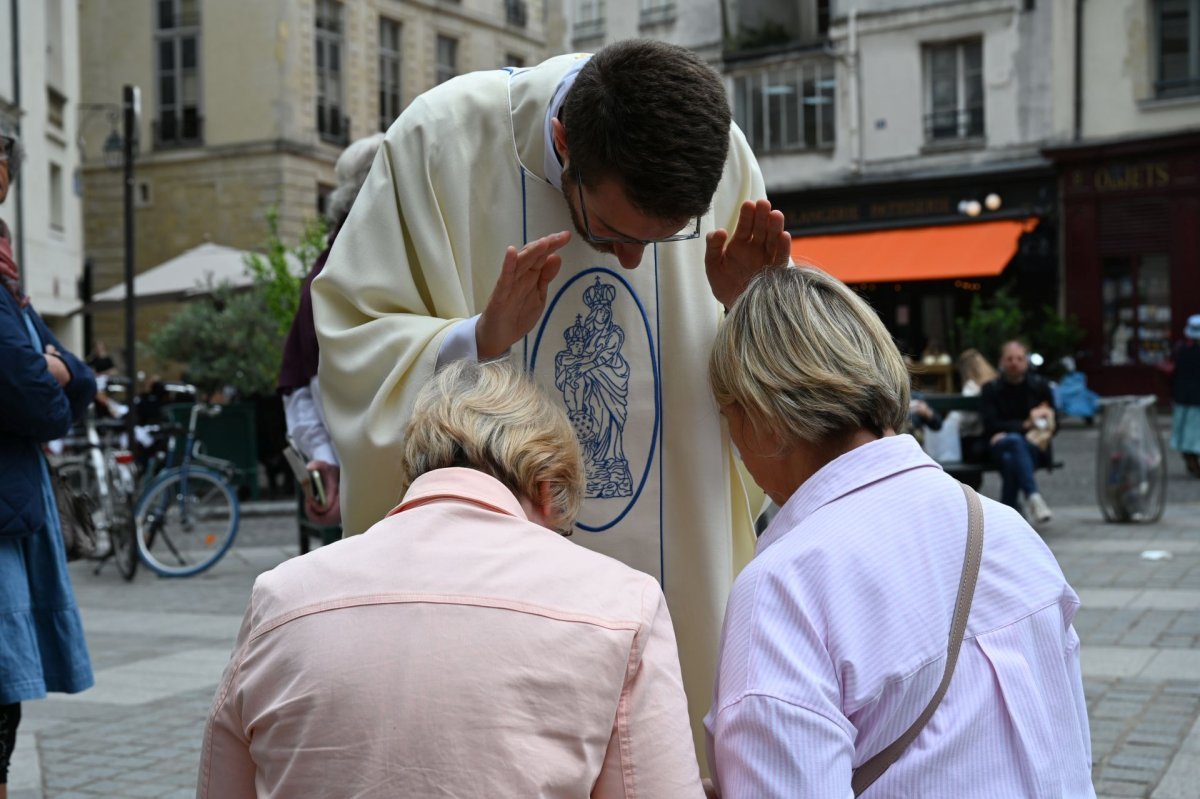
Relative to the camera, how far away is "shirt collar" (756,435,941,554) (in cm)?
175

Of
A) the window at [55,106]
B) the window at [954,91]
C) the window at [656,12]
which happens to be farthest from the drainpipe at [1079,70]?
the window at [55,106]

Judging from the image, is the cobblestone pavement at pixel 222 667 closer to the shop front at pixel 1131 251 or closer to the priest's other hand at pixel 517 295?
the priest's other hand at pixel 517 295

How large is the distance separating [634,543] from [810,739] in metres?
0.95

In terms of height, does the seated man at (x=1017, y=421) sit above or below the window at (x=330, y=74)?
below

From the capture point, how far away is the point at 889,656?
1599 millimetres

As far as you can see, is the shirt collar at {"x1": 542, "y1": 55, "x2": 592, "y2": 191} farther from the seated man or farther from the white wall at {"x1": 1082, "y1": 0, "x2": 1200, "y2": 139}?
the white wall at {"x1": 1082, "y1": 0, "x2": 1200, "y2": 139}

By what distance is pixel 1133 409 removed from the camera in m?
10.7

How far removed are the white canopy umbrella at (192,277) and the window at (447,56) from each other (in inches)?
648

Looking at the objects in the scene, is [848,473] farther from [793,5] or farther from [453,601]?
[793,5]

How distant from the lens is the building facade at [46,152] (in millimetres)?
21219

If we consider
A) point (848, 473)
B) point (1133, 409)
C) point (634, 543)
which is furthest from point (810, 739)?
point (1133, 409)

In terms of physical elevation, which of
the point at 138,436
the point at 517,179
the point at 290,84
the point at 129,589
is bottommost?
the point at 129,589

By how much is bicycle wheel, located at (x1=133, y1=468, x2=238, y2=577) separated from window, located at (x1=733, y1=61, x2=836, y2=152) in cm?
1728

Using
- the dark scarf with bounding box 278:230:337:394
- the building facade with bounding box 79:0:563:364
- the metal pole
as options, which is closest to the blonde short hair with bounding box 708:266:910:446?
the dark scarf with bounding box 278:230:337:394
